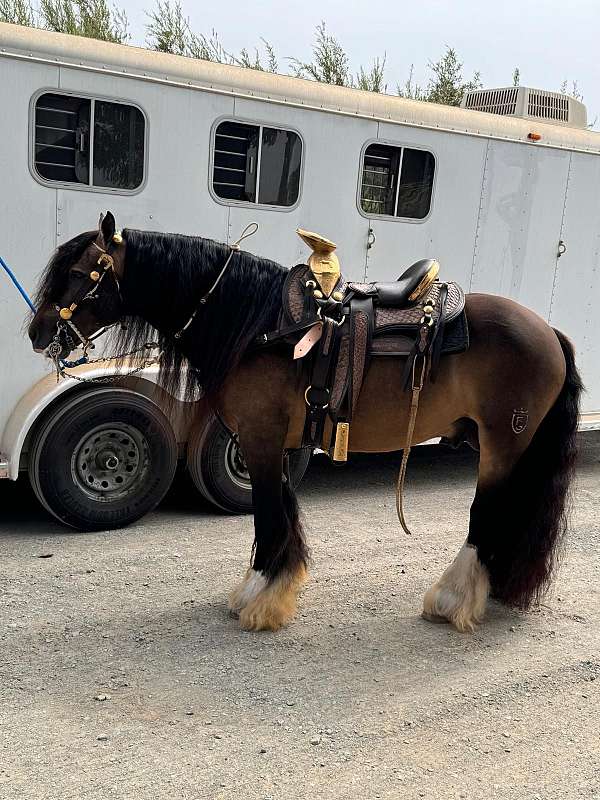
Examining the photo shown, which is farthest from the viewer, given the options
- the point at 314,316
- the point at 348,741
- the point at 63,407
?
the point at 63,407

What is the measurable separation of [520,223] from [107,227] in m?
3.95

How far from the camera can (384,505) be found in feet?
19.2

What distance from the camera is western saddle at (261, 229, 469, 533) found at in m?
3.48

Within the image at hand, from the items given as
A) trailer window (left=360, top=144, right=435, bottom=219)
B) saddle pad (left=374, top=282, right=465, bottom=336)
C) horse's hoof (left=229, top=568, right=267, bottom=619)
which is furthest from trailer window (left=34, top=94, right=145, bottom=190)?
horse's hoof (left=229, top=568, right=267, bottom=619)

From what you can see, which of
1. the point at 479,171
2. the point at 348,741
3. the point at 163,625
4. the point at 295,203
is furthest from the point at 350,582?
the point at 479,171

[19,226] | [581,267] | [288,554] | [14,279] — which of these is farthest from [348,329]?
[581,267]

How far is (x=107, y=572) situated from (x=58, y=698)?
1318mm

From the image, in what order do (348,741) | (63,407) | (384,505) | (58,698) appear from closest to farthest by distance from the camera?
(348,741)
(58,698)
(63,407)
(384,505)

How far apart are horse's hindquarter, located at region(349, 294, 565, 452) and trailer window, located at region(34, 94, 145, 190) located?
2.22m

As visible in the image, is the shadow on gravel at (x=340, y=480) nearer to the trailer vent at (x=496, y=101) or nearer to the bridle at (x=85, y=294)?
Answer: the bridle at (x=85, y=294)

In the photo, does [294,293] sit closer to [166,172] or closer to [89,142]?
[166,172]

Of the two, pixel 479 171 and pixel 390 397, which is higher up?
pixel 479 171

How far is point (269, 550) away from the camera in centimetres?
367

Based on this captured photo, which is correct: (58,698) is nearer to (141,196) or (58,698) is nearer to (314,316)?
(314,316)
